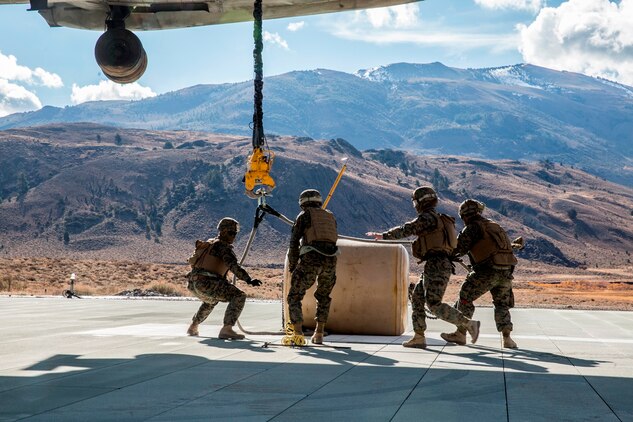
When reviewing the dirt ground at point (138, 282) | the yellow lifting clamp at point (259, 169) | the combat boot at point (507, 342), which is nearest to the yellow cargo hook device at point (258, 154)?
the yellow lifting clamp at point (259, 169)

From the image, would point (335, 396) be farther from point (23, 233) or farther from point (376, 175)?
point (376, 175)

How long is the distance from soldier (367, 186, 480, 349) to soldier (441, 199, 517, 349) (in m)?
0.25

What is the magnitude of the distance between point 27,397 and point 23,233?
10039 cm

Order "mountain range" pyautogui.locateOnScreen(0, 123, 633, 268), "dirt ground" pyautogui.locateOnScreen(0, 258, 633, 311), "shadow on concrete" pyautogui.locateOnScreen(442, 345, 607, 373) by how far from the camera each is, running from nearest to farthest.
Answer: "shadow on concrete" pyautogui.locateOnScreen(442, 345, 607, 373)
"dirt ground" pyautogui.locateOnScreen(0, 258, 633, 311)
"mountain range" pyautogui.locateOnScreen(0, 123, 633, 268)

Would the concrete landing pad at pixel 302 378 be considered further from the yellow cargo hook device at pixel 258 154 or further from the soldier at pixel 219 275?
the yellow cargo hook device at pixel 258 154

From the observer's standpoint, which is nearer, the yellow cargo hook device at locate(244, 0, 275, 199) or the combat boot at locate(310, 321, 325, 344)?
the combat boot at locate(310, 321, 325, 344)

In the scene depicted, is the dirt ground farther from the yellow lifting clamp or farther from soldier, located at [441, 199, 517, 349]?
soldier, located at [441, 199, 517, 349]

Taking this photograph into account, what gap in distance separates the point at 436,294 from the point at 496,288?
0.99 m

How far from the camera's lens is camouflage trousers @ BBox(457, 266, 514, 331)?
453 inches

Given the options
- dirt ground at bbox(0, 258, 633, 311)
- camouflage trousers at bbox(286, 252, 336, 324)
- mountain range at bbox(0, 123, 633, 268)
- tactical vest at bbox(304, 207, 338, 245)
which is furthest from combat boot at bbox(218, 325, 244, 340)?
mountain range at bbox(0, 123, 633, 268)

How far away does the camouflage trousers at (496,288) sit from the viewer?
11.5 meters

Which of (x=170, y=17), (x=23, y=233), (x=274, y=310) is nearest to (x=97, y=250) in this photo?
(x=23, y=233)

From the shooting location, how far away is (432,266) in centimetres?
1145

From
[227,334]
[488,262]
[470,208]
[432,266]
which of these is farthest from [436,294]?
[227,334]
